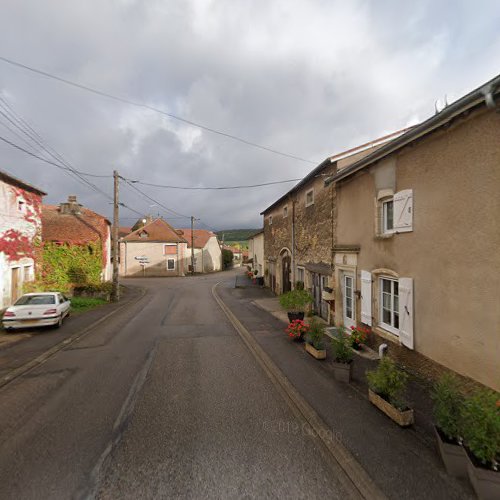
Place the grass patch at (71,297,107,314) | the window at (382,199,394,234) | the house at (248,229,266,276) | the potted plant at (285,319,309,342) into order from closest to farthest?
1. the window at (382,199,394,234)
2. the potted plant at (285,319,309,342)
3. the grass patch at (71,297,107,314)
4. the house at (248,229,266,276)

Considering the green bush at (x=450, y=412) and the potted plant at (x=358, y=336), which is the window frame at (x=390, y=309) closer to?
the potted plant at (x=358, y=336)

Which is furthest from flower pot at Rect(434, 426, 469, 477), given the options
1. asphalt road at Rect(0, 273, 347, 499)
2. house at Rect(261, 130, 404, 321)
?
house at Rect(261, 130, 404, 321)

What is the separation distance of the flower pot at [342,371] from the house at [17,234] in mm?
15012

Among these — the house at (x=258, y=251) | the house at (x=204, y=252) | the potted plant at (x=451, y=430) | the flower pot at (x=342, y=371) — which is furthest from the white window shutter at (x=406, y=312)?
the house at (x=204, y=252)

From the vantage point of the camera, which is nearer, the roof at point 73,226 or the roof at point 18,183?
the roof at point 18,183

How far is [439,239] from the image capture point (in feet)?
16.8

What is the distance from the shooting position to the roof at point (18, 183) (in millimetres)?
11923

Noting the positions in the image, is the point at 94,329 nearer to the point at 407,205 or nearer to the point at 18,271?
the point at 18,271

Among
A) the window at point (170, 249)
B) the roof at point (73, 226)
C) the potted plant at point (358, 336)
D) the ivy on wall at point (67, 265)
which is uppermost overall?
the roof at point (73, 226)

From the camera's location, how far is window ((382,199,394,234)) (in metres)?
6.80

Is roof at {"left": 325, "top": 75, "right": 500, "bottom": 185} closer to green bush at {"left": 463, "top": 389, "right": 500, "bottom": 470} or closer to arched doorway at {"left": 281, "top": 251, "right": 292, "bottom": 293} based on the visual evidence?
green bush at {"left": 463, "top": 389, "right": 500, "bottom": 470}

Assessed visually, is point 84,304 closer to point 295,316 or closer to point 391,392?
point 295,316

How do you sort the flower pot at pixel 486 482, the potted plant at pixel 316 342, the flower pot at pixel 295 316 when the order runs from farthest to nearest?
1. the flower pot at pixel 295 316
2. the potted plant at pixel 316 342
3. the flower pot at pixel 486 482

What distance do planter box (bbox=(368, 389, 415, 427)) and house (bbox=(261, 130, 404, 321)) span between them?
5038 mm
